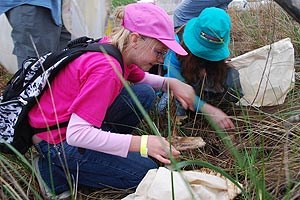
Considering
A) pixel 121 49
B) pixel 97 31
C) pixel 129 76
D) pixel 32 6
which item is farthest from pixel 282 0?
pixel 97 31

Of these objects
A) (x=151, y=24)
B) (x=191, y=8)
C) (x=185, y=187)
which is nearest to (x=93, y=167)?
(x=185, y=187)

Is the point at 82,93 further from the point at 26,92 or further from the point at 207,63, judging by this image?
the point at 207,63

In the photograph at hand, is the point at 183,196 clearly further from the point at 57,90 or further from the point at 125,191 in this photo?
the point at 57,90

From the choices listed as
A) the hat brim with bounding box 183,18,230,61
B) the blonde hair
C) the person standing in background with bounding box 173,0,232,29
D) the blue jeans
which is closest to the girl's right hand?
the blue jeans

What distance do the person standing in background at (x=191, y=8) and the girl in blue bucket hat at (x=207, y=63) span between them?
2.07ft

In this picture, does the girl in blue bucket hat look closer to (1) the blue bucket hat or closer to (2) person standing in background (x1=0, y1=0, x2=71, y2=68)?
(1) the blue bucket hat

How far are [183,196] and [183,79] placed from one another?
82 centimetres

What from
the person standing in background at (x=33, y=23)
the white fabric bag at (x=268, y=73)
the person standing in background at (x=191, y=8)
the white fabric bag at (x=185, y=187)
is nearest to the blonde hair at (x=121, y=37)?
the white fabric bag at (x=185, y=187)

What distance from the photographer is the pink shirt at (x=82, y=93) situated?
5.93ft

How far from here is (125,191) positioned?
2.00 meters

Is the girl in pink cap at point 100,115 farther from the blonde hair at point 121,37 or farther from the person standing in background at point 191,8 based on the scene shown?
the person standing in background at point 191,8

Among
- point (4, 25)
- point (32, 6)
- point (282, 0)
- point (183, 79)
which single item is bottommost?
point (4, 25)

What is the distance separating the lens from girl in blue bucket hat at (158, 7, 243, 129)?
7.63 ft

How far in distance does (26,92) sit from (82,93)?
25cm
